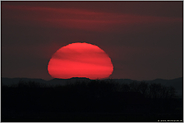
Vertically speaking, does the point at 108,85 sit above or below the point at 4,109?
above

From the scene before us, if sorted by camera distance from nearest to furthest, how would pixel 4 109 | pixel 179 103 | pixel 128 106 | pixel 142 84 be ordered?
1. pixel 4 109
2. pixel 128 106
3. pixel 179 103
4. pixel 142 84

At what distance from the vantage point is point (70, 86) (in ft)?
174

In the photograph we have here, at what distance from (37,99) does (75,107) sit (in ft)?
19.7

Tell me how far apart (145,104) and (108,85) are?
281 inches

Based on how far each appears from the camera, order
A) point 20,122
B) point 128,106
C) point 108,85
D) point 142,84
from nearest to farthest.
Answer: point 20,122
point 128,106
point 108,85
point 142,84

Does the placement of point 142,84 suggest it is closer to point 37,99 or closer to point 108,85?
point 108,85

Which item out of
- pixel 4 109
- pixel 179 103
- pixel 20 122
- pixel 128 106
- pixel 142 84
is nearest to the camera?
pixel 20 122

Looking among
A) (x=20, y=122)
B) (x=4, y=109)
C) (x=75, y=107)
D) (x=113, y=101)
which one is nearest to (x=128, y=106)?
(x=113, y=101)

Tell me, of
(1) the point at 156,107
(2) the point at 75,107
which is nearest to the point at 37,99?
(2) the point at 75,107

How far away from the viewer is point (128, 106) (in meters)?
50.3

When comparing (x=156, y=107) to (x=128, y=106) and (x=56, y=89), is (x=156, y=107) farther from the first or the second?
(x=56, y=89)

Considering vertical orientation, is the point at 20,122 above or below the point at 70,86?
below

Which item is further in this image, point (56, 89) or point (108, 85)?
point (108, 85)

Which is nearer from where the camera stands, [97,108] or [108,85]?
[97,108]
